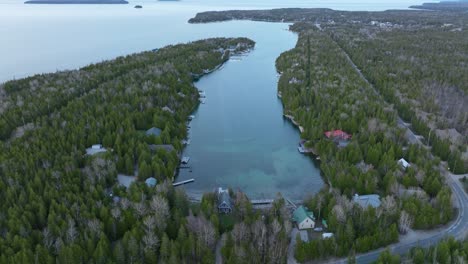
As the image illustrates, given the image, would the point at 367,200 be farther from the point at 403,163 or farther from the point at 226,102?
the point at 226,102

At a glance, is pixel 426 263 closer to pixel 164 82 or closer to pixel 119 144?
pixel 119 144

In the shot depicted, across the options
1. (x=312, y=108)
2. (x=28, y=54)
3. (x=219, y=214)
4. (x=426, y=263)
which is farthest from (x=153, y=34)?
(x=426, y=263)

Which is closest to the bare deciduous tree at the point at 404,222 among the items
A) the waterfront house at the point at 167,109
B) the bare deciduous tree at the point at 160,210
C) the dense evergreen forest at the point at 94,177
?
the dense evergreen forest at the point at 94,177

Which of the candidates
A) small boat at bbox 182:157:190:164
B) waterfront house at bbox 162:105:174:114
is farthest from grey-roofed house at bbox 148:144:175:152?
waterfront house at bbox 162:105:174:114

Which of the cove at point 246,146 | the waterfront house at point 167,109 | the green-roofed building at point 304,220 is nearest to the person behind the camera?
the green-roofed building at point 304,220

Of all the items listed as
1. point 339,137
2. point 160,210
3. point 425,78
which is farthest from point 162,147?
point 425,78

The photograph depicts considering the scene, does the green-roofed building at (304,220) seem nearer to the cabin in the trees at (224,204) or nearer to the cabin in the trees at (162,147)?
the cabin in the trees at (224,204)
